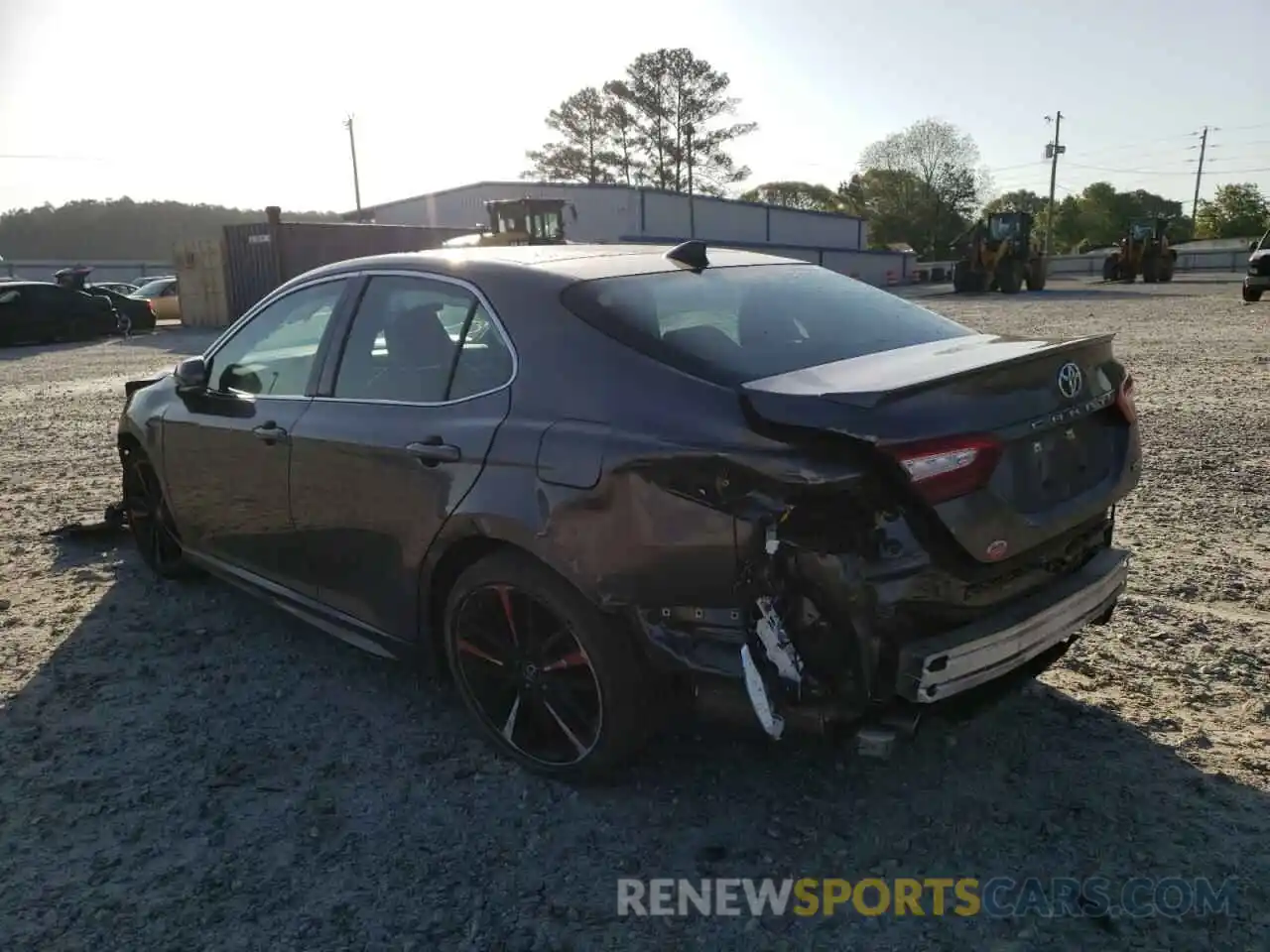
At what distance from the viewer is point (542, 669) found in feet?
9.25

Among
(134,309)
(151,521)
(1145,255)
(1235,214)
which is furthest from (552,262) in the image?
(1235,214)

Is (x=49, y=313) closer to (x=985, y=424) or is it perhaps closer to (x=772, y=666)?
(x=772, y=666)

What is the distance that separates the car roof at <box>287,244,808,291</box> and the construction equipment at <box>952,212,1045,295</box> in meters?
32.2

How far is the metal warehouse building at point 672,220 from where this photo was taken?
46.3m

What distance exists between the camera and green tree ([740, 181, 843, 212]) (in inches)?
3378

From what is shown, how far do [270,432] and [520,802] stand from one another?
1749mm

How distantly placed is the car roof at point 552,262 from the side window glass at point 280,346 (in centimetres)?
14

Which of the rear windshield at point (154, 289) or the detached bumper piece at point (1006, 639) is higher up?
the rear windshield at point (154, 289)

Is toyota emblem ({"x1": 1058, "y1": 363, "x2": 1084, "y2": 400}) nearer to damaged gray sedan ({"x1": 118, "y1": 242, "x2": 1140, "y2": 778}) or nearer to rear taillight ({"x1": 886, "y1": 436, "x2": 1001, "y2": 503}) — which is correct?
damaged gray sedan ({"x1": 118, "y1": 242, "x2": 1140, "y2": 778})

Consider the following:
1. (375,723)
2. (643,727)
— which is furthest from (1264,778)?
(375,723)

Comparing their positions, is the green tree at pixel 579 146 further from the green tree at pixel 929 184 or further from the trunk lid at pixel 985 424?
the trunk lid at pixel 985 424

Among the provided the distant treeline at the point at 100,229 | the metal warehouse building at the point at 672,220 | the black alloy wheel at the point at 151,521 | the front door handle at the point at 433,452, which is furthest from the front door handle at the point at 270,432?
the distant treeline at the point at 100,229

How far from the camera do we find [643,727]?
2.66m

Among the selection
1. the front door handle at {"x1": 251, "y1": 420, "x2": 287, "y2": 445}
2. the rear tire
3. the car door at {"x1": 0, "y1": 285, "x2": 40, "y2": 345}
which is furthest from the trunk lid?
the rear tire
